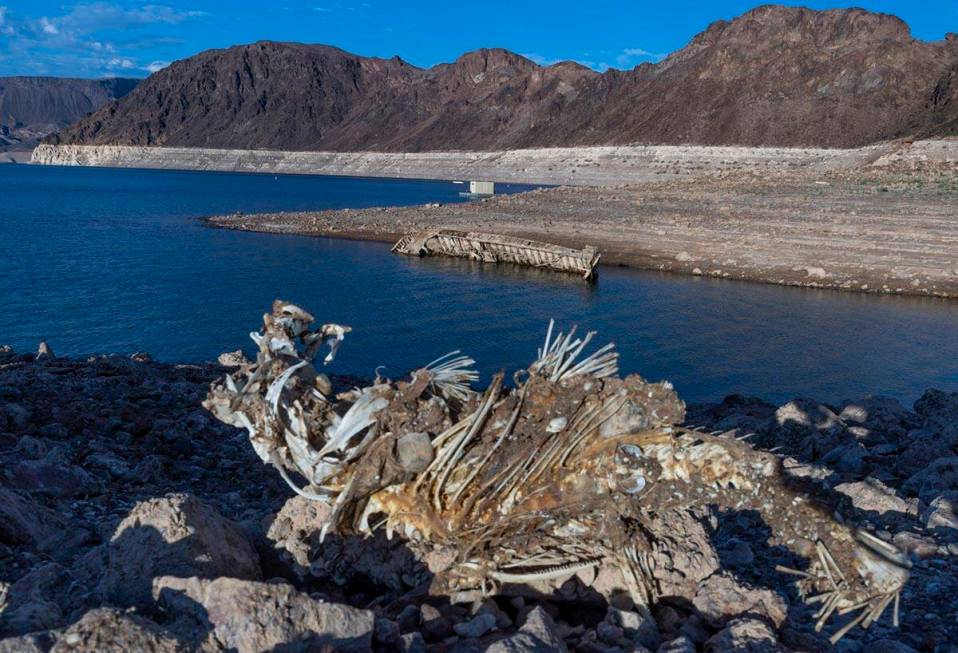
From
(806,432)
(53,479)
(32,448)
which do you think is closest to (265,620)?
(53,479)

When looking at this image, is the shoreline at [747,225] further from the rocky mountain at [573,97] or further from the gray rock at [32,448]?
the rocky mountain at [573,97]

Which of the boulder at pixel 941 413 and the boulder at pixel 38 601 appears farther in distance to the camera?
the boulder at pixel 941 413

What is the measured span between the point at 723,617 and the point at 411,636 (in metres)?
1.33

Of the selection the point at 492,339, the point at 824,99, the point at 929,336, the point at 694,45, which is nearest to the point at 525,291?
the point at 492,339

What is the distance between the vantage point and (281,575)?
3844 millimetres

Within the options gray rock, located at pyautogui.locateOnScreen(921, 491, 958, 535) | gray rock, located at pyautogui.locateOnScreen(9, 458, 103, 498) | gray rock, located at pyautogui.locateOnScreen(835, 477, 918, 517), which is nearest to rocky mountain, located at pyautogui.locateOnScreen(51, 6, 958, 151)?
gray rock, located at pyautogui.locateOnScreen(921, 491, 958, 535)

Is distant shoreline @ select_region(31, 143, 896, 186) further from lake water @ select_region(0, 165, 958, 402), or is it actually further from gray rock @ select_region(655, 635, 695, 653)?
gray rock @ select_region(655, 635, 695, 653)

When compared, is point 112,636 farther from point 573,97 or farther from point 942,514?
point 573,97

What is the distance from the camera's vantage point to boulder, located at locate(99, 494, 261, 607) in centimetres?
311

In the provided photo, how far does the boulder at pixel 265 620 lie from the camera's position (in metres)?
2.60

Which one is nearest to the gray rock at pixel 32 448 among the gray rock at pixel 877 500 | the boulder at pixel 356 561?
the boulder at pixel 356 561

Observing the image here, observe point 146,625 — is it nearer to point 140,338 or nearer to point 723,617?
point 723,617

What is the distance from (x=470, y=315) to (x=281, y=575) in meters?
17.5

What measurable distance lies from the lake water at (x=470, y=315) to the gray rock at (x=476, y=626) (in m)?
12.0
